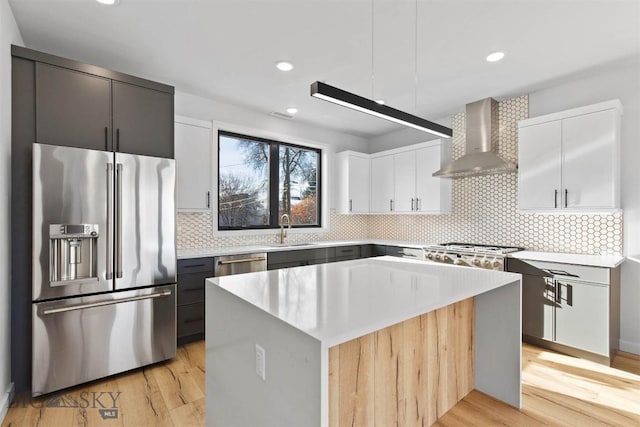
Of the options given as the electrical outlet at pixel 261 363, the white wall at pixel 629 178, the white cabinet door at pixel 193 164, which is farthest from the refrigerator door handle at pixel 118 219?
the white wall at pixel 629 178

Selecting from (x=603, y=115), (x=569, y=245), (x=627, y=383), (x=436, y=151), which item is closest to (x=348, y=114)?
(x=436, y=151)

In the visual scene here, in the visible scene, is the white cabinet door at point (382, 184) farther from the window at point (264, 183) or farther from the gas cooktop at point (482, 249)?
the gas cooktop at point (482, 249)

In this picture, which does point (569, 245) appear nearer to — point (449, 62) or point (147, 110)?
point (449, 62)

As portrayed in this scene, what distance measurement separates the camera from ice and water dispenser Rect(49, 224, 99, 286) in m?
2.18

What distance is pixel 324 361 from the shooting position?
93cm

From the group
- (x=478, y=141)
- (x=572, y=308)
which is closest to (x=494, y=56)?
(x=478, y=141)

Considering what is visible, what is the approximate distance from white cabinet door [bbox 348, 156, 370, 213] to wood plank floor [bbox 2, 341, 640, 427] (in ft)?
9.37

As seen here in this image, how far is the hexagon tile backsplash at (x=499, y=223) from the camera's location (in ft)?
10.2

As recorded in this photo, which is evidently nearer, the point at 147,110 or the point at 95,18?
the point at 95,18

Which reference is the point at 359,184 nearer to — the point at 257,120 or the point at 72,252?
the point at 257,120

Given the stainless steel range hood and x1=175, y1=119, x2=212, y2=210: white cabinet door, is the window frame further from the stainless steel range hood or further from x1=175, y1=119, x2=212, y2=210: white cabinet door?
the stainless steel range hood

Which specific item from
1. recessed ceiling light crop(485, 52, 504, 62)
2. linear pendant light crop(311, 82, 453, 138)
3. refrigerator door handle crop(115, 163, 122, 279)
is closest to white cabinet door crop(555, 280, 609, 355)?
linear pendant light crop(311, 82, 453, 138)

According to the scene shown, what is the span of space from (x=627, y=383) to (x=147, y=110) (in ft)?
14.4

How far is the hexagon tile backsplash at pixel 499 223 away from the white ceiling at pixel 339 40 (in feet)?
2.47
